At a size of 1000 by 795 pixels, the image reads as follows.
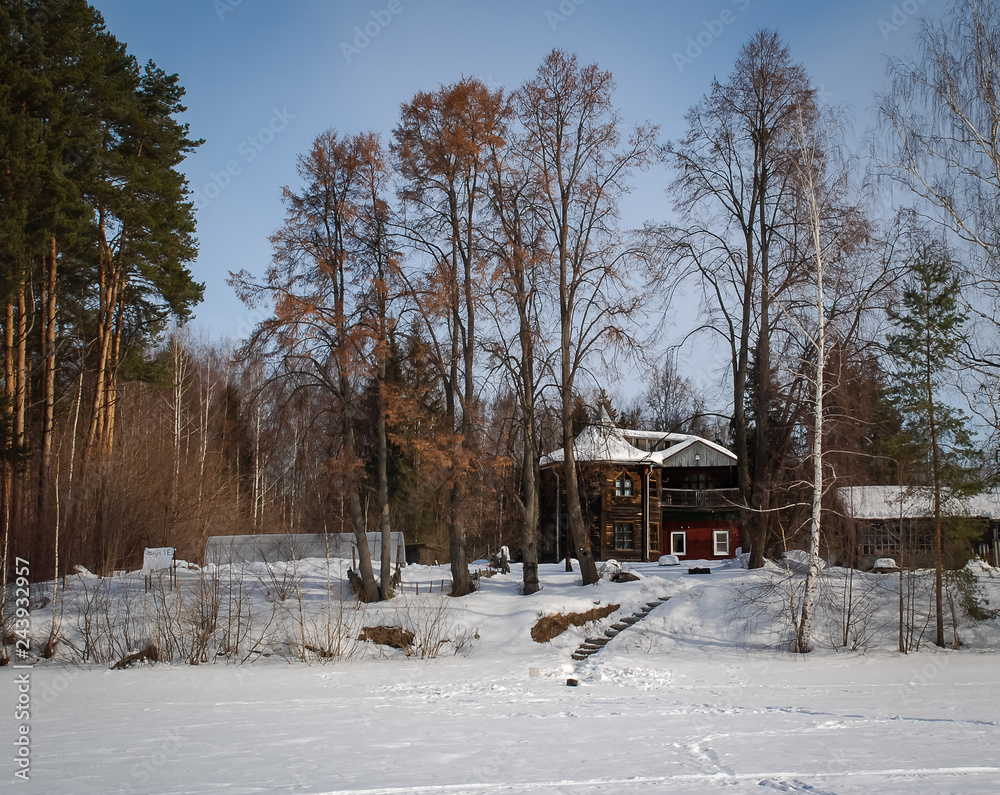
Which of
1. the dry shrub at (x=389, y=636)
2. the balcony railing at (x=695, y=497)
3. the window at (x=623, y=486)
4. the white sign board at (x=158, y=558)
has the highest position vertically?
the window at (x=623, y=486)

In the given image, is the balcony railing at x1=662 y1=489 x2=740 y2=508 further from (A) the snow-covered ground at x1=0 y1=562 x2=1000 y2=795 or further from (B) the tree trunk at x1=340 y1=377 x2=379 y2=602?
(B) the tree trunk at x1=340 y1=377 x2=379 y2=602

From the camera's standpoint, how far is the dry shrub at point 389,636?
63.1ft

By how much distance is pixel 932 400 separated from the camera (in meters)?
19.1

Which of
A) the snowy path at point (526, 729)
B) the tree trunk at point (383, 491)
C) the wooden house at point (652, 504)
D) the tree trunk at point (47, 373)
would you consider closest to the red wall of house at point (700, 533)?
the wooden house at point (652, 504)

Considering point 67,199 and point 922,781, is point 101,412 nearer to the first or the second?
point 67,199

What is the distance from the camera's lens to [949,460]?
1920 cm

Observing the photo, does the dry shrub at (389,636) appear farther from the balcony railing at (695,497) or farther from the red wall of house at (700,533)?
the red wall of house at (700,533)

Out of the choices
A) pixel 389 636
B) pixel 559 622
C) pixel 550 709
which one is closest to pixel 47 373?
pixel 389 636

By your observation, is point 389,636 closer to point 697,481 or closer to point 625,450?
point 625,450

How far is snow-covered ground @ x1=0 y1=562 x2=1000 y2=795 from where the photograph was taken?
768 cm

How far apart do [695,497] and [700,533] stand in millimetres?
1895

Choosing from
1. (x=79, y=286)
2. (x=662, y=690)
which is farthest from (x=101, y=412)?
(x=662, y=690)

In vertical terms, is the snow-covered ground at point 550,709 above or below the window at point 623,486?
below

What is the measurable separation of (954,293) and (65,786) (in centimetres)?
1956
